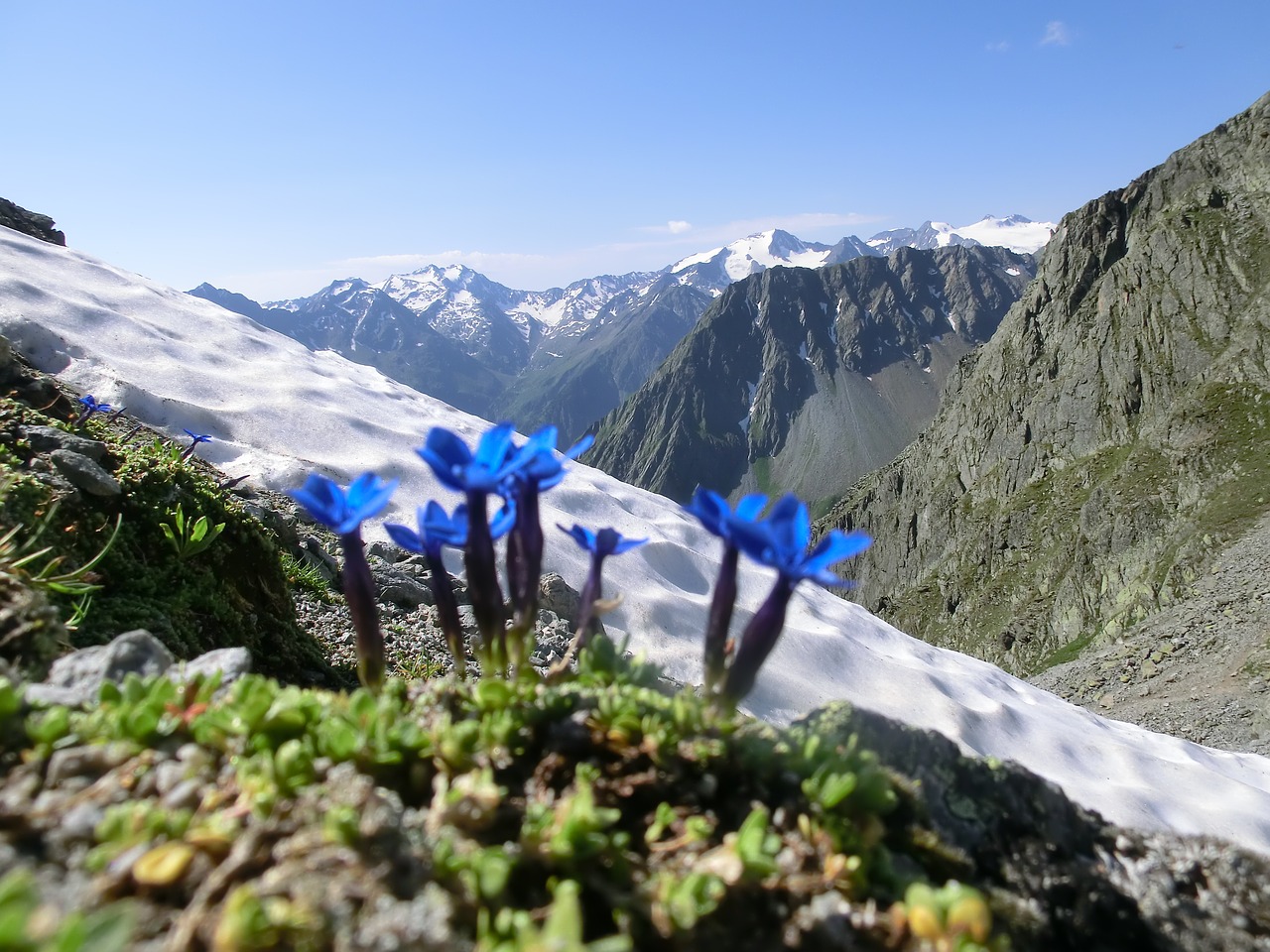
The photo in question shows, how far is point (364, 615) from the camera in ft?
9.18

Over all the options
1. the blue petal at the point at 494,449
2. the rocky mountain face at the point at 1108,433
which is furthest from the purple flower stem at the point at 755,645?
the rocky mountain face at the point at 1108,433

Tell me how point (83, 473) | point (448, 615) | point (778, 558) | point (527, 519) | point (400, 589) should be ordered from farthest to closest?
point (400, 589) → point (83, 473) → point (448, 615) → point (527, 519) → point (778, 558)

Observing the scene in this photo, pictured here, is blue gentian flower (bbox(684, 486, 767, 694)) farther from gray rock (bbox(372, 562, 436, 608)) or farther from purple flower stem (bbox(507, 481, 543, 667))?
gray rock (bbox(372, 562, 436, 608))

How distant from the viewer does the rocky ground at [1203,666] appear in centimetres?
3281

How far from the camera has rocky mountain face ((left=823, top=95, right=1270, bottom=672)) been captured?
59.8 m

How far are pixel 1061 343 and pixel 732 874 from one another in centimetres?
10172

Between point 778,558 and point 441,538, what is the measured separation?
1.25 metres

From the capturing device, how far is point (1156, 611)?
52969 mm

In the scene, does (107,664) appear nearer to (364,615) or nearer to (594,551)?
(364,615)

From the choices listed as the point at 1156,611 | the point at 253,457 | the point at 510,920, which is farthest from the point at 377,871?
the point at 1156,611

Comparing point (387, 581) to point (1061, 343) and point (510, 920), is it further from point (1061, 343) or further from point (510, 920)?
point (1061, 343)

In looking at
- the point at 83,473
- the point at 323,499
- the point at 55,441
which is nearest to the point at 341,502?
the point at 323,499

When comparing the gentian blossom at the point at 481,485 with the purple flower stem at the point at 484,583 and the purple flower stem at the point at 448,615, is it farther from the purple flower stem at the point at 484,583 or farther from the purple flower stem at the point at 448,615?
the purple flower stem at the point at 448,615

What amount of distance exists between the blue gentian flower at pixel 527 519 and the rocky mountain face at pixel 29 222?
1049 inches
